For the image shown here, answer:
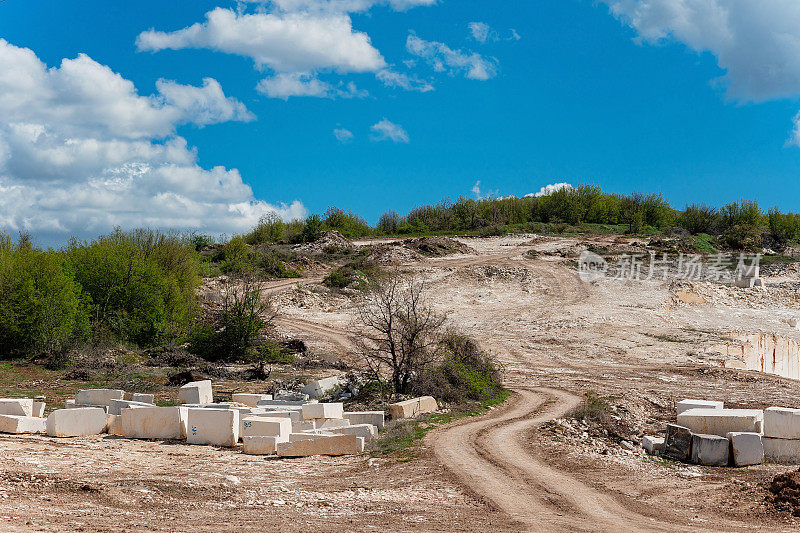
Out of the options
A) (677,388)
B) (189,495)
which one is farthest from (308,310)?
(189,495)

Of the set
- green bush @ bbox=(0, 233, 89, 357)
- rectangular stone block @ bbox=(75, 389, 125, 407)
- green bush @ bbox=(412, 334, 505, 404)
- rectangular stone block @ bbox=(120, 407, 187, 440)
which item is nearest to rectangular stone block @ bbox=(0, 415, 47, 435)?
rectangular stone block @ bbox=(120, 407, 187, 440)

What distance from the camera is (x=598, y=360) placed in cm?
2733

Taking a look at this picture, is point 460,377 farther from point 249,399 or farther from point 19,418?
point 19,418

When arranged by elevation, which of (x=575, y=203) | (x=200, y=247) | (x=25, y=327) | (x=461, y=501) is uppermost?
(x=575, y=203)

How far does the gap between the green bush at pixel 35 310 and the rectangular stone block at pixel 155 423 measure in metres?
11.7

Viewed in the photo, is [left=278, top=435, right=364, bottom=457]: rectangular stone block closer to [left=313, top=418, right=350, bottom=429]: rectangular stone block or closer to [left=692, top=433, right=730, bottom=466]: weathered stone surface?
[left=313, top=418, right=350, bottom=429]: rectangular stone block

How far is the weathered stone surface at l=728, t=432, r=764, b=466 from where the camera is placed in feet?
38.0

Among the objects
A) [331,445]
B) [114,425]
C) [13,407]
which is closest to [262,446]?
[331,445]

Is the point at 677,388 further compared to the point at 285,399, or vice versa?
the point at 677,388

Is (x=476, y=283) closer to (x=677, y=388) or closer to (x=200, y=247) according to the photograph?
(x=677, y=388)

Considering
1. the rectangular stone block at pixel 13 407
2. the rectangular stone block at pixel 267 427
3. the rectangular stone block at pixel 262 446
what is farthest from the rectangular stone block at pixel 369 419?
the rectangular stone block at pixel 13 407

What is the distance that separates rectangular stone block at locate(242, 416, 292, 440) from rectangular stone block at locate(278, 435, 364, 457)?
547mm

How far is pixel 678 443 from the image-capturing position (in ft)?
40.0

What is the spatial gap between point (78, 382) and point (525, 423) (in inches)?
538
